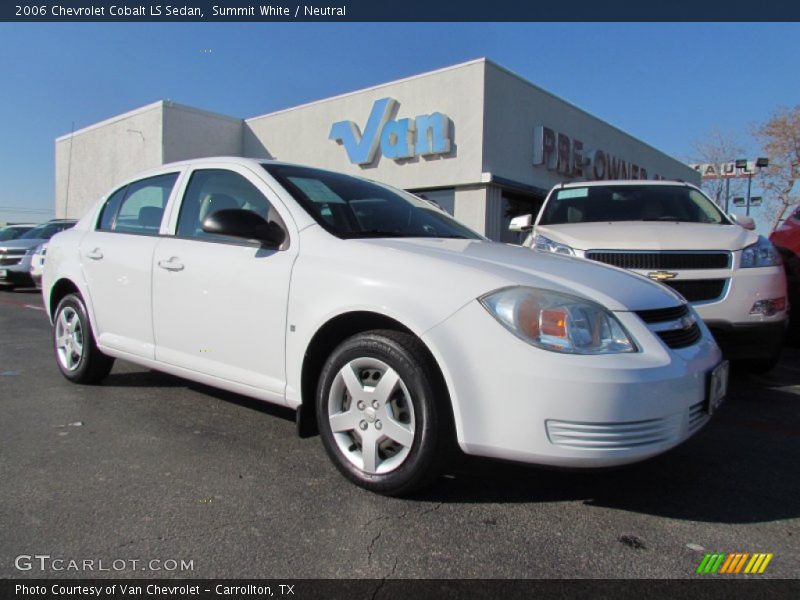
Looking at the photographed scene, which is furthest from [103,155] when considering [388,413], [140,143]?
[388,413]

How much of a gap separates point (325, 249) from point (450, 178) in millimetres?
12980

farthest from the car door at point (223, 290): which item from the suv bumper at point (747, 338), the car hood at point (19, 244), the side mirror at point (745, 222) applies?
the car hood at point (19, 244)

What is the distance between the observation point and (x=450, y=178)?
1541 cm

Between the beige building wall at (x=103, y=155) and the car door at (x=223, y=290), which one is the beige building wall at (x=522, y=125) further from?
the car door at (x=223, y=290)

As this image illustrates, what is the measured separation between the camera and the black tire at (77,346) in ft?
14.1

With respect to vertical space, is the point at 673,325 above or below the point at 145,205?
below

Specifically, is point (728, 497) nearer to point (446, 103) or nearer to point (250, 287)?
point (250, 287)

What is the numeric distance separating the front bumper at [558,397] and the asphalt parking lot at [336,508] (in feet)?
1.13

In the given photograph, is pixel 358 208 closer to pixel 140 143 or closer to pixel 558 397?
pixel 558 397

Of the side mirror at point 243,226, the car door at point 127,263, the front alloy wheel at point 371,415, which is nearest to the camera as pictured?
the front alloy wheel at point 371,415

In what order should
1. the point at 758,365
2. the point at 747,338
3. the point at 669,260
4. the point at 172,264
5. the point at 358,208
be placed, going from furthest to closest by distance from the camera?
1. the point at 758,365
2. the point at 669,260
3. the point at 747,338
4. the point at 172,264
5. the point at 358,208

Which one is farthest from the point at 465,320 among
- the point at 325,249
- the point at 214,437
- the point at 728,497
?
the point at 214,437

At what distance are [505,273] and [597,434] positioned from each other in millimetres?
724

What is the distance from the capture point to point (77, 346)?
14.6 feet
